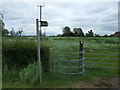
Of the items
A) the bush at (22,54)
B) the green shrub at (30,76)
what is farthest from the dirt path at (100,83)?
the bush at (22,54)

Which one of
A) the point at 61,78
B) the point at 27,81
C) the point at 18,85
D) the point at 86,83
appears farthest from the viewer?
the point at 61,78

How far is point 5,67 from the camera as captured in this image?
11.9 feet

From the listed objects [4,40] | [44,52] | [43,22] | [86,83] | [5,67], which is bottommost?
[86,83]

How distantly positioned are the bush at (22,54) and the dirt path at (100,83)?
4.33 ft

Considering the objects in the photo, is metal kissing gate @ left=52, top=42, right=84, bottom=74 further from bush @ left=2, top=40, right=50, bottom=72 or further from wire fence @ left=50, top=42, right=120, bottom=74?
bush @ left=2, top=40, right=50, bottom=72

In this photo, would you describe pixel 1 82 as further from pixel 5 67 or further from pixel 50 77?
pixel 50 77

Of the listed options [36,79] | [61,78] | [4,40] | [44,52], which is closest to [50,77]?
[61,78]

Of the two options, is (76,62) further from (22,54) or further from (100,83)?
(22,54)

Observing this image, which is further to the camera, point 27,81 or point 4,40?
point 4,40

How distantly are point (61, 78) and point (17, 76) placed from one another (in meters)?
1.41

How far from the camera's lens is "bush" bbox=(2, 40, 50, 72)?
379 centimetres

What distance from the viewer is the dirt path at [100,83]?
3.16m

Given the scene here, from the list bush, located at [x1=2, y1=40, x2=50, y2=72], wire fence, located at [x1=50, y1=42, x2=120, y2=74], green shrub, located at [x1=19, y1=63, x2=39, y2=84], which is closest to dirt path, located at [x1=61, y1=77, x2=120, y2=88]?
wire fence, located at [x1=50, y1=42, x2=120, y2=74]

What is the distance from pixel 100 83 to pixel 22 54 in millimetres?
2736
